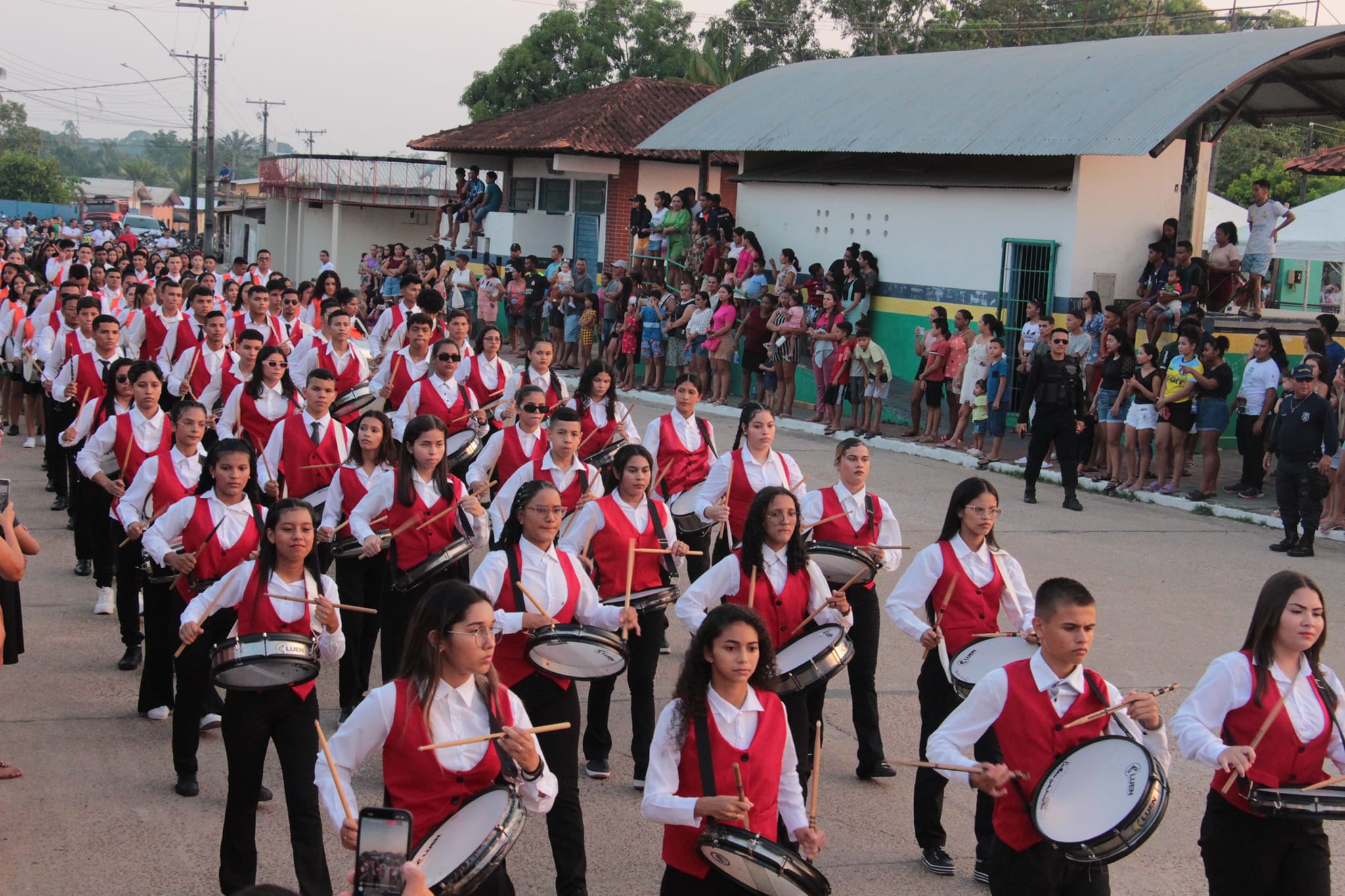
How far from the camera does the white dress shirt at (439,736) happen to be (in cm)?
418

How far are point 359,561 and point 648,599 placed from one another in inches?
71.1

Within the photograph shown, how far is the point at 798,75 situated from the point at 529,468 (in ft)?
62.7

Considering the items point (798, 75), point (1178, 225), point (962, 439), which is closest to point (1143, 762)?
point (962, 439)

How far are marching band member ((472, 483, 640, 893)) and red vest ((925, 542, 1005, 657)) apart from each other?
1331 millimetres

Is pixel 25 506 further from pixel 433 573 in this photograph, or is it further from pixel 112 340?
pixel 433 573

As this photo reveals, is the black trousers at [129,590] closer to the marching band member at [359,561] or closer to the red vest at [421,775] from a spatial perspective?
the marching band member at [359,561]

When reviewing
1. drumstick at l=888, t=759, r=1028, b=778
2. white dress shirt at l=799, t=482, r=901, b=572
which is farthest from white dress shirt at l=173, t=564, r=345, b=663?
white dress shirt at l=799, t=482, r=901, b=572

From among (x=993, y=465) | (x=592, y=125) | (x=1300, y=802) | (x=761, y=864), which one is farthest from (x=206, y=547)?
(x=592, y=125)

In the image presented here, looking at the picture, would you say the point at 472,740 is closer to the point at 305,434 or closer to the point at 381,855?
the point at 381,855

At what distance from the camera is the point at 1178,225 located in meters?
18.4

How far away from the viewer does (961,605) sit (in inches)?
237

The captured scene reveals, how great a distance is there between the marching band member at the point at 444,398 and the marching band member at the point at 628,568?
12.2 ft

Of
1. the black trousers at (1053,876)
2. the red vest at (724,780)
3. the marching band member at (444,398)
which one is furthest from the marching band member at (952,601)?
the marching band member at (444,398)

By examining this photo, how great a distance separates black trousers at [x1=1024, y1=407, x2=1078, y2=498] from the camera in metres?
13.8
